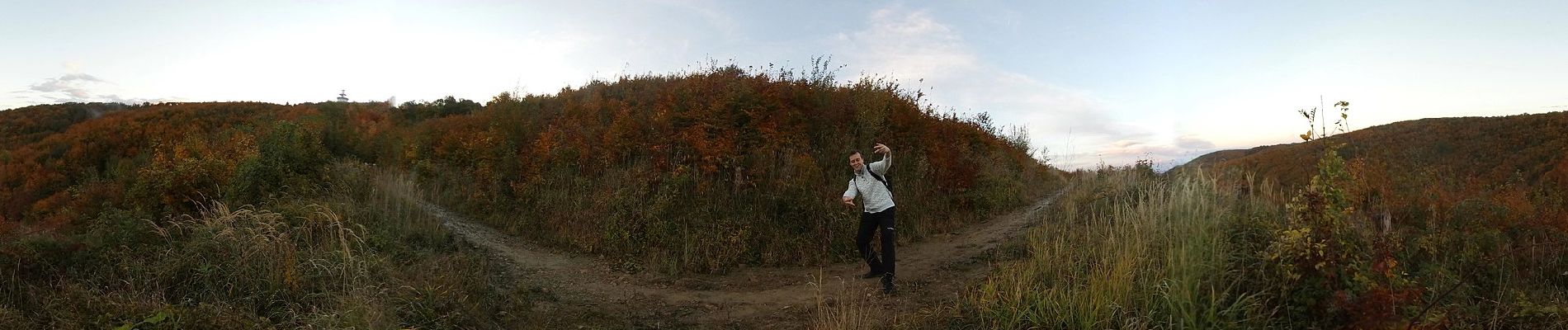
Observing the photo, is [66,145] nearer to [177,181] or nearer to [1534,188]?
[177,181]

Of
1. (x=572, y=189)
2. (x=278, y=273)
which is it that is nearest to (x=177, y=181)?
(x=278, y=273)

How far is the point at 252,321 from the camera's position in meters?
4.61

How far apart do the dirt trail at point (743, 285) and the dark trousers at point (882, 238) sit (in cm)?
23

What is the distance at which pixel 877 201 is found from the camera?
6.54m

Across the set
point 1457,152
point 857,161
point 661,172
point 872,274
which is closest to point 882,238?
point 872,274

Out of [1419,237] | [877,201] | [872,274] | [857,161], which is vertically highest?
[857,161]

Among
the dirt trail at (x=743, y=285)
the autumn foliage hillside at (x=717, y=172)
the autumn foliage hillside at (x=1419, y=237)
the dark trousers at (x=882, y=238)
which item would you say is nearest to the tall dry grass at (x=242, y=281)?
the dirt trail at (x=743, y=285)

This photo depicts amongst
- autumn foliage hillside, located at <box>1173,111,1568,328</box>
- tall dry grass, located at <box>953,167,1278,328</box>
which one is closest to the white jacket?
tall dry grass, located at <box>953,167,1278,328</box>

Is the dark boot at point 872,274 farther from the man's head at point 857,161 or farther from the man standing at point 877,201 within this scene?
the man's head at point 857,161

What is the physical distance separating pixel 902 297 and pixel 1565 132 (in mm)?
9402

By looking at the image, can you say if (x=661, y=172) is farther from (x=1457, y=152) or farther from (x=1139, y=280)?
(x=1457, y=152)

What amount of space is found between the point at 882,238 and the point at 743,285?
5.54 feet

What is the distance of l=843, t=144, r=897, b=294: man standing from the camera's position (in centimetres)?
644

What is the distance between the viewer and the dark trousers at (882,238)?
6445mm
